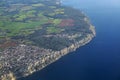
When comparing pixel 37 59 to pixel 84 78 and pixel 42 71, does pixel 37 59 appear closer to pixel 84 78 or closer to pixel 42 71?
pixel 42 71

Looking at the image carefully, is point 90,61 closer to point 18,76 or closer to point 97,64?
point 97,64

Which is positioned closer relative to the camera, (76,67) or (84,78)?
(84,78)

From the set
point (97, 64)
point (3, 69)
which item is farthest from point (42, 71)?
point (97, 64)

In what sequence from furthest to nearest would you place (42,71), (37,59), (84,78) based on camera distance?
1. (37,59)
2. (42,71)
3. (84,78)

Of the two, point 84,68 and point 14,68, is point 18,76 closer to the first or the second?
point 14,68

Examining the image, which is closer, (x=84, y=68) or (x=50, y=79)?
(x=50, y=79)

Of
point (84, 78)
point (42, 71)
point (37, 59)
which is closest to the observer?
point (84, 78)

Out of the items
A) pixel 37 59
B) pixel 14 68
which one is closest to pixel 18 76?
pixel 14 68
